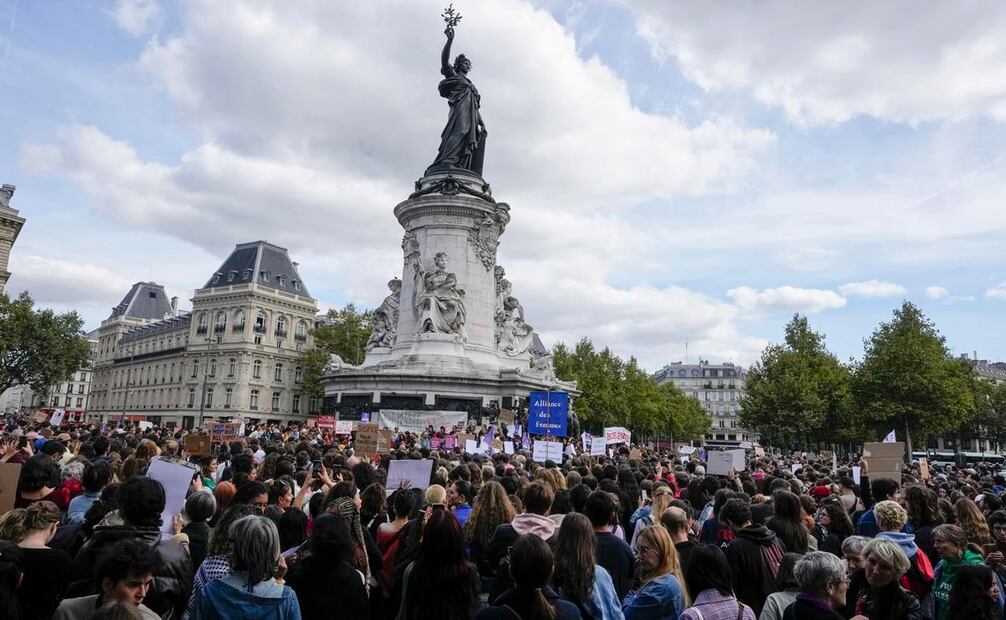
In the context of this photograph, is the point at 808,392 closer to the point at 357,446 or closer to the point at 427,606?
the point at 357,446

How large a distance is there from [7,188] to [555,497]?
6455 cm

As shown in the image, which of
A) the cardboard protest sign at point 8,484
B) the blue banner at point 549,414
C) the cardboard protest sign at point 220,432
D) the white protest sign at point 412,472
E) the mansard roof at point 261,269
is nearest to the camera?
the cardboard protest sign at point 8,484

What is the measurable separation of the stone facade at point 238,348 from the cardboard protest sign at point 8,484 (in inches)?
2903

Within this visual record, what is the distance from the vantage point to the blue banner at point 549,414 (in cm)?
2181

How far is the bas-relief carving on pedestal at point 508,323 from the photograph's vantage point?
123ft

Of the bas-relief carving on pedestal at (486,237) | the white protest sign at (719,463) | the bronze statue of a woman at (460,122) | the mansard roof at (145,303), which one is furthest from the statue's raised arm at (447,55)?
the mansard roof at (145,303)

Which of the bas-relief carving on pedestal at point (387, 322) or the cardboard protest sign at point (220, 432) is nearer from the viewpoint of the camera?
the cardboard protest sign at point (220, 432)

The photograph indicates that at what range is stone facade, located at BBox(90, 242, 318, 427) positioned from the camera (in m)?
78.6

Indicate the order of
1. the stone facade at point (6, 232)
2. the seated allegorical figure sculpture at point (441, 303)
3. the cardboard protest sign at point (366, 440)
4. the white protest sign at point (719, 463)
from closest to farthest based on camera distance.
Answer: the white protest sign at point (719, 463) < the cardboard protest sign at point (366, 440) < the seated allegorical figure sculpture at point (441, 303) < the stone facade at point (6, 232)

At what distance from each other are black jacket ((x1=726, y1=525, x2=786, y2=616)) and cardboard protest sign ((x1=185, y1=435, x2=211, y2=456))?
1161 centimetres

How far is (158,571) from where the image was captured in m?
4.48

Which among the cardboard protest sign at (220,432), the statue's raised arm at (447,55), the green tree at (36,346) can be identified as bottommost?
the cardboard protest sign at (220,432)

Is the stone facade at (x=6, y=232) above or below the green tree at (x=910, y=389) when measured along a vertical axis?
above

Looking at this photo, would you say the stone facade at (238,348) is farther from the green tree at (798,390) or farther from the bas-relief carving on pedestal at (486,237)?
the green tree at (798,390)
